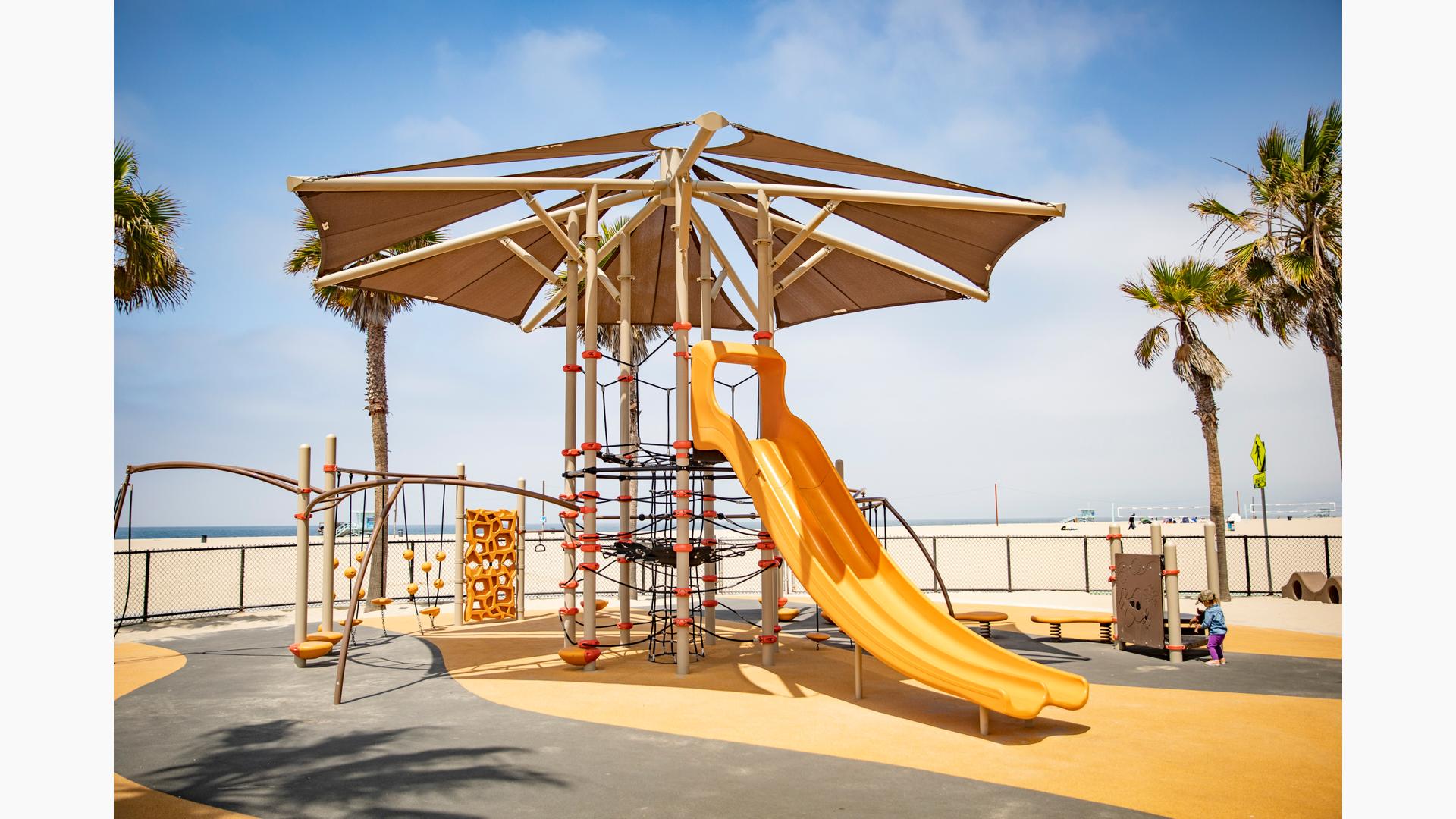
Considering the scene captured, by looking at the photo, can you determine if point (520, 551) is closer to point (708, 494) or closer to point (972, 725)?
point (708, 494)

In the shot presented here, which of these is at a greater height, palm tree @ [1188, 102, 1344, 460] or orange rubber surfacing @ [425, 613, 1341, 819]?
palm tree @ [1188, 102, 1344, 460]

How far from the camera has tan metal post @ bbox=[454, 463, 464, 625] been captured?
13852 millimetres

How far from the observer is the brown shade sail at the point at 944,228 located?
1019cm

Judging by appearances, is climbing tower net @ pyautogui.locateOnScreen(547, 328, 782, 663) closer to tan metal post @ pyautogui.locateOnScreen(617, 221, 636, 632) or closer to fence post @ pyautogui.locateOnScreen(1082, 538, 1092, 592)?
tan metal post @ pyautogui.locateOnScreen(617, 221, 636, 632)

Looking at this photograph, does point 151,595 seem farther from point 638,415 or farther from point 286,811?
point 286,811

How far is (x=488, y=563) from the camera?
571 inches

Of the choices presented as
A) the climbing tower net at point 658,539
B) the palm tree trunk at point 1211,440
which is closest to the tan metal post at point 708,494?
the climbing tower net at point 658,539

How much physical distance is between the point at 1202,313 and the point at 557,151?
14.0 m

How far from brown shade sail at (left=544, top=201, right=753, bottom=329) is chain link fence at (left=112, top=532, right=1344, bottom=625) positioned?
694 cm

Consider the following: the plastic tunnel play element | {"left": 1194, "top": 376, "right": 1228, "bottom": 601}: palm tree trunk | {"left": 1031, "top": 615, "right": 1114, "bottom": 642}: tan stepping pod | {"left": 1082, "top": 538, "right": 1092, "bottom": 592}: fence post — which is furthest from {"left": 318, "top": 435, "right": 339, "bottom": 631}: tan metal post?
{"left": 1194, "top": 376, "right": 1228, "bottom": 601}: palm tree trunk

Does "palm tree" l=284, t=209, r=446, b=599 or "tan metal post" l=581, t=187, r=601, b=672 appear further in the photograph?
"palm tree" l=284, t=209, r=446, b=599

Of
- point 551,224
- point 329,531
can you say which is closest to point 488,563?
point 329,531

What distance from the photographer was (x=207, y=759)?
5941 millimetres

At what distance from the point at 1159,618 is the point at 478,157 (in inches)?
373
